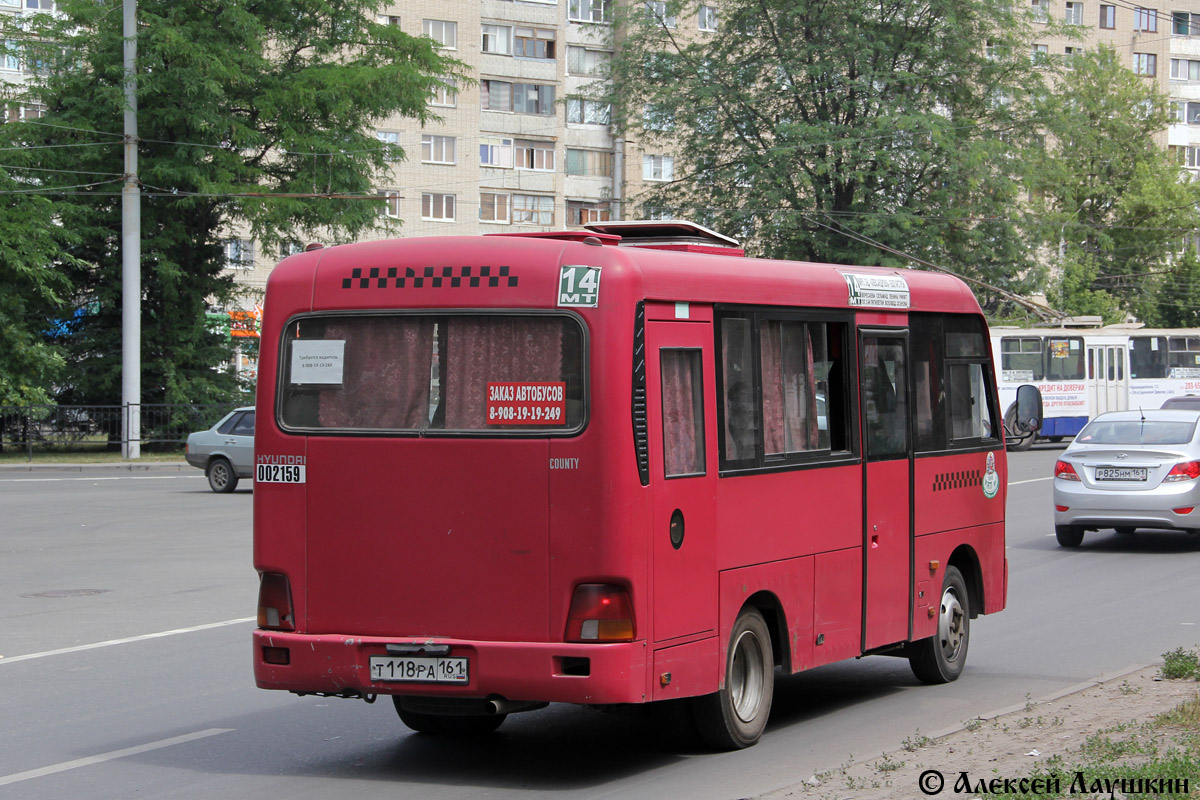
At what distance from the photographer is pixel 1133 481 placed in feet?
59.7

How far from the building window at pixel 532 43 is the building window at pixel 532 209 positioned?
6.36 metres

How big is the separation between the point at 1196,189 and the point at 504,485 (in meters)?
77.3

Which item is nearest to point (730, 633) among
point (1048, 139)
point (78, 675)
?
point (78, 675)

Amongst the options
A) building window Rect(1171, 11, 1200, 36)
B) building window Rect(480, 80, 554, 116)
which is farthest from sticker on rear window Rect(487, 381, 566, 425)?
building window Rect(1171, 11, 1200, 36)

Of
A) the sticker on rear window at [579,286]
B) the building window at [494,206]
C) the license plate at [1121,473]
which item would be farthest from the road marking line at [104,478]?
the building window at [494,206]

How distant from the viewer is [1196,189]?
76938 millimetres

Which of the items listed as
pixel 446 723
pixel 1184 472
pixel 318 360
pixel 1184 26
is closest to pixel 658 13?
pixel 1184 472

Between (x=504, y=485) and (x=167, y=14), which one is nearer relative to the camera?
(x=504, y=485)

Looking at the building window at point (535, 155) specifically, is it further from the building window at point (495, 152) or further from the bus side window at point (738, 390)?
the bus side window at point (738, 390)

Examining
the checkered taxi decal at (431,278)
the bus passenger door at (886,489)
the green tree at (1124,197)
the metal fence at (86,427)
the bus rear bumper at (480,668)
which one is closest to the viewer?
the bus rear bumper at (480,668)

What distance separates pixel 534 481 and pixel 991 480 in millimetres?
4849

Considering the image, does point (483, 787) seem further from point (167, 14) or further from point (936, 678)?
point (167, 14)

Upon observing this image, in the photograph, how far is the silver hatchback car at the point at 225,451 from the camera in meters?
28.1

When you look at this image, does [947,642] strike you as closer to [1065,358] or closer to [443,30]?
[1065,358]
